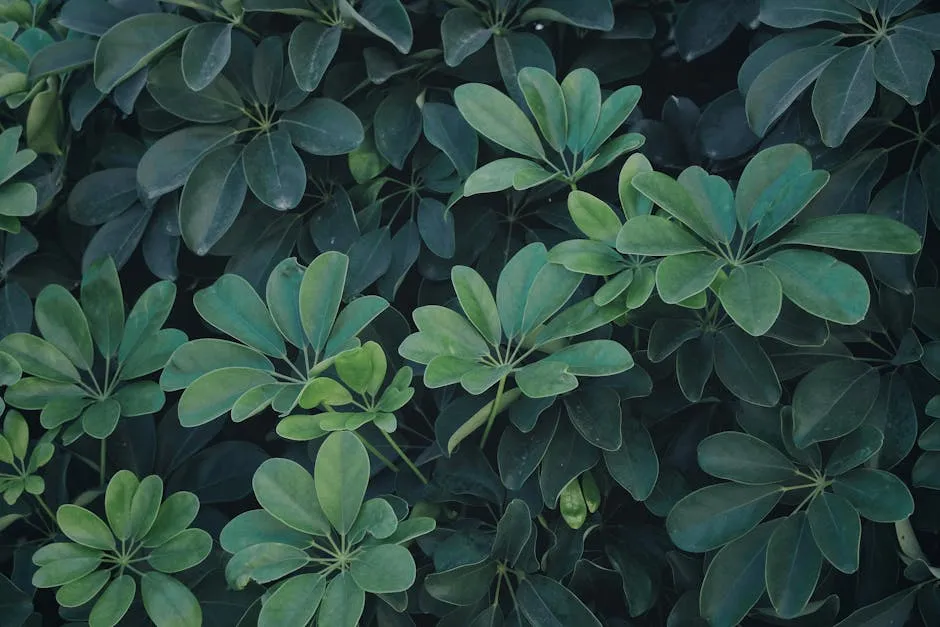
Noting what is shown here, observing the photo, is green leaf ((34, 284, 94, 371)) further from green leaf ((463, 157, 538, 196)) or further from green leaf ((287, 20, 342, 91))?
green leaf ((463, 157, 538, 196))

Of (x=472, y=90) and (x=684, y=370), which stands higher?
(x=472, y=90)

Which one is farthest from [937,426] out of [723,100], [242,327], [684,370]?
[242,327]

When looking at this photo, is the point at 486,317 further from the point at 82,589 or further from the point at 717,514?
the point at 82,589

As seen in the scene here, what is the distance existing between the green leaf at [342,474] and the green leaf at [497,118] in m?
0.36

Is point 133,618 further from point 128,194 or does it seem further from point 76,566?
point 128,194

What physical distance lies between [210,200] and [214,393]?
30 cm

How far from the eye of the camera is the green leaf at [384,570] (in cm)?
83

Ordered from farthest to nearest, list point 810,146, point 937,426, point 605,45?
point 605,45
point 810,146
point 937,426

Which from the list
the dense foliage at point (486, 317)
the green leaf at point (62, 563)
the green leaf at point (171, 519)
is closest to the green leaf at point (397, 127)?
the dense foliage at point (486, 317)

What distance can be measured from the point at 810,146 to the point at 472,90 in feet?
1.26

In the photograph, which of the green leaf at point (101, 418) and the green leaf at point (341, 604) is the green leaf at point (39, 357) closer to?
the green leaf at point (101, 418)

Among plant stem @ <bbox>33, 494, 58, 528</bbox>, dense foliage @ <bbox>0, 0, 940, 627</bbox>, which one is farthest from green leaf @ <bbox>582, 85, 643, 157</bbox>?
plant stem @ <bbox>33, 494, 58, 528</bbox>

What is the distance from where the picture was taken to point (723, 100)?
1093 millimetres

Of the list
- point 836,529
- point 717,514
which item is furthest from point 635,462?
point 836,529
